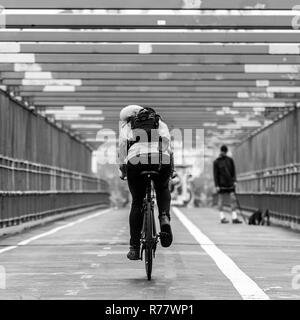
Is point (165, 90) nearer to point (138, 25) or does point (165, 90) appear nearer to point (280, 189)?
point (280, 189)

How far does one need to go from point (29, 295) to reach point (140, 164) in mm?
2122

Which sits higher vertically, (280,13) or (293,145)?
(280,13)

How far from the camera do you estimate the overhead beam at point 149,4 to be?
14086 millimetres

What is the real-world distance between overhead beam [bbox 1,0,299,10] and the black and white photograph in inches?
0.8

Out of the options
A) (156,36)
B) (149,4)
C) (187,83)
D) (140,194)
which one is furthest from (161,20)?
(187,83)

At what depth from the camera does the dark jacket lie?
78.8 feet

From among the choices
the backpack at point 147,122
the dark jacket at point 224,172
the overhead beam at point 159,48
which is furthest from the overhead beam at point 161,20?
the dark jacket at point 224,172

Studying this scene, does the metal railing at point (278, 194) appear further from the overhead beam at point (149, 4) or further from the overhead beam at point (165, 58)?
the overhead beam at point (149, 4)

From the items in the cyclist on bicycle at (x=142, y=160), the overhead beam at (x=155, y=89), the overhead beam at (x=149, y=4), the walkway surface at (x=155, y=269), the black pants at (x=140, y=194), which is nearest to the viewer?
the walkway surface at (x=155, y=269)

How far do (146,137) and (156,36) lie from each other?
7831 mm

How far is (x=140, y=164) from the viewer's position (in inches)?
380

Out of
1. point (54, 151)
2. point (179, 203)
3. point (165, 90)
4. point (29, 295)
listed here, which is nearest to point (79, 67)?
point (165, 90)

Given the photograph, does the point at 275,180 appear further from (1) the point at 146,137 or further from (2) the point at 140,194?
(1) the point at 146,137

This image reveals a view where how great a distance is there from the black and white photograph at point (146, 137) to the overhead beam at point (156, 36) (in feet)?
0.08
